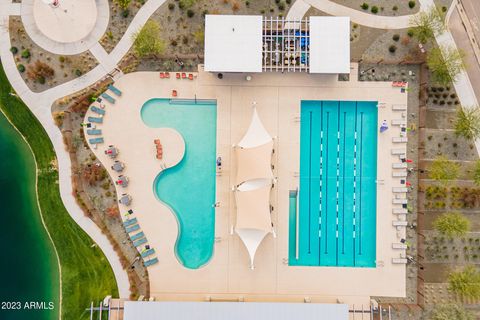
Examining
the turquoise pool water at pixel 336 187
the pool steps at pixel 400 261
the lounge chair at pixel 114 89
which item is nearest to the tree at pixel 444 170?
the turquoise pool water at pixel 336 187

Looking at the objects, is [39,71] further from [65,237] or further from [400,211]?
[400,211]

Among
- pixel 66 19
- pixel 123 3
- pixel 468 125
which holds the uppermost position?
pixel 123 3

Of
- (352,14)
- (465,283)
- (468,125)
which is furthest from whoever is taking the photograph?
(352,14)

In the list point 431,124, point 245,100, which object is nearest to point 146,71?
point 245,100

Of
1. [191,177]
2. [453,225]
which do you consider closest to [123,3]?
[191,177]

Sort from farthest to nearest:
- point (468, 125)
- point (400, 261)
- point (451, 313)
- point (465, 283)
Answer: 1. point (400, 261)
2. point (468, 125)
3. point (451, 313)
4. point (465, 283)

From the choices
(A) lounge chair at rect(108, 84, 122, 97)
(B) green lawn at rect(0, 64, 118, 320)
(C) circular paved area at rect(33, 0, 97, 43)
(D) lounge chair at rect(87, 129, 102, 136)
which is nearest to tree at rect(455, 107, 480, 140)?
(A) lounge chair at rect(108, 84, 122, 97)

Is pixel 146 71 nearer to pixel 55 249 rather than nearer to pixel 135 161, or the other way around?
pixel 135 161
